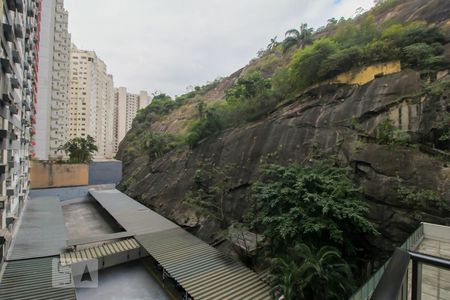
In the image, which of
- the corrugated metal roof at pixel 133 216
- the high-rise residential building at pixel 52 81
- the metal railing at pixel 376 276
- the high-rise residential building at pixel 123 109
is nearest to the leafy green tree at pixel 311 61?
the metal railing at pixel 376 276

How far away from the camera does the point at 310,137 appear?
13.1 meters

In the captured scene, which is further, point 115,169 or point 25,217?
point 115,169

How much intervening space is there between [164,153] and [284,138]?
51.4 ft

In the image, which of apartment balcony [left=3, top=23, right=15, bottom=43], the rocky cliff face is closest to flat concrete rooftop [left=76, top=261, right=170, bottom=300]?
the rocky cliff face

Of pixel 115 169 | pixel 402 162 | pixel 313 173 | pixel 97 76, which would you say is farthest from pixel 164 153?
pixel 97 76

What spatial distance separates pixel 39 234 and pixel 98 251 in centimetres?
391

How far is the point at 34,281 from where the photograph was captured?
931 cm

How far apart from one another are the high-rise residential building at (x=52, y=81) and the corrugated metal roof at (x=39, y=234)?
16647 mm

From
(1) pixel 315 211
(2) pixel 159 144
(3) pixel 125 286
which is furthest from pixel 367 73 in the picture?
(2) pixel 159 144

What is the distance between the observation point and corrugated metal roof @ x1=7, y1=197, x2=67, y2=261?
11602mm

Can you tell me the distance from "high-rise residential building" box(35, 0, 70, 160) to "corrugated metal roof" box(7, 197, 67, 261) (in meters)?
16.6

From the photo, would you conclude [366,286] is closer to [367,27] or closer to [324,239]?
[324,239]

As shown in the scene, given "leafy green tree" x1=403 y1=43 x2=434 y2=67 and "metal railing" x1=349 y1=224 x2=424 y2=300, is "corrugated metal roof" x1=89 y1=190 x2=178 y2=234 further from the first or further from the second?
"leafy green tree" x1=403 y1=43 x2=434 y2=67

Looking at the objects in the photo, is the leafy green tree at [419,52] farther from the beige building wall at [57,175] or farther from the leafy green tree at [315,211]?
the beige building wall at [57,175]
